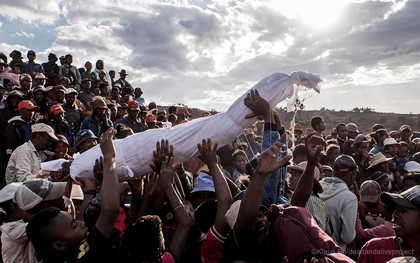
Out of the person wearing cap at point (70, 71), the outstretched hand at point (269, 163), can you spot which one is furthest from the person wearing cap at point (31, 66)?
the outstretched hand at point (269, 163)

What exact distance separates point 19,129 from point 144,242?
4.70 m

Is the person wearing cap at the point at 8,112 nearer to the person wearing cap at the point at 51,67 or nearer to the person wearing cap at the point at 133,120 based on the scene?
the person wearing cap at the point at 133,120

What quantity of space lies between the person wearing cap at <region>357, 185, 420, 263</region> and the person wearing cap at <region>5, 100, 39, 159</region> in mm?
5379

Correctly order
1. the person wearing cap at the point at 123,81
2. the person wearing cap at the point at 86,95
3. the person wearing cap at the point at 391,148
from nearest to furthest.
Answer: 1. the person wearing cap at the point at 391,148
2. the person wearing cap at the point at 86,95
3. the person wearing cap at the point at 123,81

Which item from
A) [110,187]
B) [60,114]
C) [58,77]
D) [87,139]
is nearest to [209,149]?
[110,187]

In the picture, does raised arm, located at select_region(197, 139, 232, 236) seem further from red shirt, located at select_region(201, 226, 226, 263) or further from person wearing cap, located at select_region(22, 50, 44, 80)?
person wearing cap, located at select_region(22, 50, 44, 80)

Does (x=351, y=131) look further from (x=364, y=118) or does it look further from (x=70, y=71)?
(x=364, y=118)

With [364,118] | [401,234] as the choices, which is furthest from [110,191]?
[364,118]

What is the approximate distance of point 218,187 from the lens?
282cm

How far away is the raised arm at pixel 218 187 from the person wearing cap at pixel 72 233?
739 millimetres

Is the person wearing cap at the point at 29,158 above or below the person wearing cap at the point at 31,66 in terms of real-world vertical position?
below

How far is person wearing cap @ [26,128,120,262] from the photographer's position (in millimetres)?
2402

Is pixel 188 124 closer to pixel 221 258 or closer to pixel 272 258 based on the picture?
pixel 221 258

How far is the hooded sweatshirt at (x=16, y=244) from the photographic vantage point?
2732 millimetres
